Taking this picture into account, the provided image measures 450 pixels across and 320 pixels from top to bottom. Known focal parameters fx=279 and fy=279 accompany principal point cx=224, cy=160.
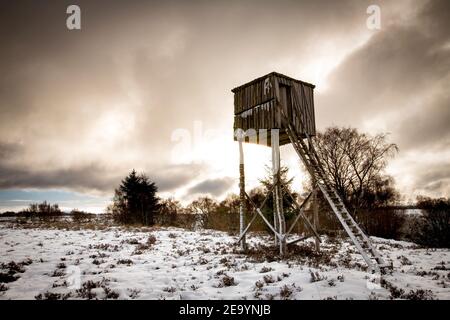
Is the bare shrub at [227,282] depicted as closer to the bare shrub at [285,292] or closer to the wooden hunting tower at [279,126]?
the bare shrub at [285,292]

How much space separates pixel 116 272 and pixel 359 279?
8.33m

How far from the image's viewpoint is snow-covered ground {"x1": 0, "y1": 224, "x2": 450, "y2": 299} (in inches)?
308

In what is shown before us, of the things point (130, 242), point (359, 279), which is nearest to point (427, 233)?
point (359, 279)

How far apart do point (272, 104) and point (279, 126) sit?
1220 millimetres

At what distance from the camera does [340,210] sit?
41.0 ft

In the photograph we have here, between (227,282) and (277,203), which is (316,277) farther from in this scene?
(277,203)

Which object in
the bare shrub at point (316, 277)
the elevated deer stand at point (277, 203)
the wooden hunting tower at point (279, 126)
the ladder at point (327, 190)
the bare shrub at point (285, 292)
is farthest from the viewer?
the wooden hunting tower at point (279, 126)

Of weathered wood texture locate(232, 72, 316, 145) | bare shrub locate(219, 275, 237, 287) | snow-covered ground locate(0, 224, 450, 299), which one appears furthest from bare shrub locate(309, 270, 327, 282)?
weathered wood texture locate(232, 72, 316, 145)

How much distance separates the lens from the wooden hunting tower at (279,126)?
1359cm

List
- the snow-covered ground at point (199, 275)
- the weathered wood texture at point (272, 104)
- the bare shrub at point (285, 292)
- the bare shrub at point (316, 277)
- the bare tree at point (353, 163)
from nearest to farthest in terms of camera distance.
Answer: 1. the bare shrub at point (285, 292)
2. the snow-covered ground at point (199, 275)
3. the bare shrub at point (316, 277)
4. the weathered wood texture at point (272, 104)
5. the bare tree at point (353, 163)

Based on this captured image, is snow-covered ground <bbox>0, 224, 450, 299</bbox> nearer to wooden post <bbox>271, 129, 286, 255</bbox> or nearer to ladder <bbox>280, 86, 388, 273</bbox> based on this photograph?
wooden post <bbox>271, 129, 286, 255</bbox>

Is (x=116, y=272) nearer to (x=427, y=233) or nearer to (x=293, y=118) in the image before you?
(x=293, y=118)

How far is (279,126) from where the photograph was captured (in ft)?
46.0

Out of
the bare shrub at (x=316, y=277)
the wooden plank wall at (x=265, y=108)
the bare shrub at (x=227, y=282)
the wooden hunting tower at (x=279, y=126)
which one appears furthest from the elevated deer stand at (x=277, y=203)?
the bare shrub at (x=227, y=282)
